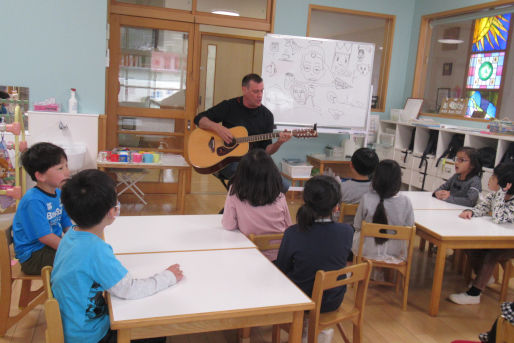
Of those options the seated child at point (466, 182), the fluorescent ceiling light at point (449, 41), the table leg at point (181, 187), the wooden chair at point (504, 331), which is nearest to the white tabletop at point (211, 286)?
the wooden chair at point (504, 331)

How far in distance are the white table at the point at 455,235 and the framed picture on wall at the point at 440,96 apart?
3.09 meters

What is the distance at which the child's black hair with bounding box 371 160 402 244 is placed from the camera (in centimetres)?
275

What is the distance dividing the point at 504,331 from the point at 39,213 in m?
2.07

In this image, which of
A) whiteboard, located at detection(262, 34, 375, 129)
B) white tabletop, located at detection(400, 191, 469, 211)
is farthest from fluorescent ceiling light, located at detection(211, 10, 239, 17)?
white tabletop, located at detection(400, 191, 469, 211)

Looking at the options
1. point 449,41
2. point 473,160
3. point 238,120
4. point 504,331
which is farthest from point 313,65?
point 504,331

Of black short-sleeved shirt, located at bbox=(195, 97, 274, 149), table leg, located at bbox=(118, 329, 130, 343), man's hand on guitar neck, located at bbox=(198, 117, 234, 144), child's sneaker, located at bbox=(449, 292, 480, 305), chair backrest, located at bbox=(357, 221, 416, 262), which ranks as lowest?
child's sneaker, located at bbox=(449, 292, 480, 305)

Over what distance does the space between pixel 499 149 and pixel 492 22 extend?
1735mm

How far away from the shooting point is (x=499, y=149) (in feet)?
14.0

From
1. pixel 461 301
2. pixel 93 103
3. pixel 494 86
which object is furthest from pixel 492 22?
pixel 93 103

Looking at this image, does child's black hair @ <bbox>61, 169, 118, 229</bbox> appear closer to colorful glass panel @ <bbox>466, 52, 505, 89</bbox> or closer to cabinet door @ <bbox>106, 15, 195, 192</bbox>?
cabinet door @ <bbox>106, 15, 195, 192</bbox>

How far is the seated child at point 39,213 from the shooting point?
2.16 metres

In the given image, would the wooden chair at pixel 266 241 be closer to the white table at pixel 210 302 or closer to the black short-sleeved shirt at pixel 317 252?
the black short-sleeved shirt at pixel 317 252

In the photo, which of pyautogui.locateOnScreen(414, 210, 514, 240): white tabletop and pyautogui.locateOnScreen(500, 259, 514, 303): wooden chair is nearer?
pyautogui.locateOnScreen(414, 210, 514, 240): white tabletop

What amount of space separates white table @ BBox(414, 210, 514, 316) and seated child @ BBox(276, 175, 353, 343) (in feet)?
3.06
